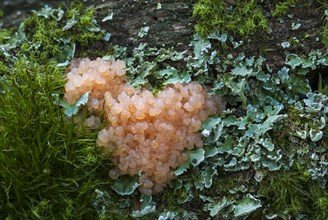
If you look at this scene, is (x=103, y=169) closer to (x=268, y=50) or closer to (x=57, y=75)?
(x=57, y=75)

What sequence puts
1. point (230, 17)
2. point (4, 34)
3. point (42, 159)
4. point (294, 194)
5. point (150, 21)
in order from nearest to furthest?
point (42, 159) < point (294, 194) < point (230, 17) < point (150, 21) < point (4, 34)

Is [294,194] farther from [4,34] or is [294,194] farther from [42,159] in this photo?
[4,34]

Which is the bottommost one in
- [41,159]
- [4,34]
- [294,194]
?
[294,194]

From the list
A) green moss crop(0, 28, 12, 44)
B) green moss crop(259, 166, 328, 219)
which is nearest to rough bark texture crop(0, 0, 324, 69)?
green moss crop(0, 28, 12, 44)

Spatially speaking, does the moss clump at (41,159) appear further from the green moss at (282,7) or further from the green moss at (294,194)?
the green moss at (282,7)

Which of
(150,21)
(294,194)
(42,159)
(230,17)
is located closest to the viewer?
(42,159)

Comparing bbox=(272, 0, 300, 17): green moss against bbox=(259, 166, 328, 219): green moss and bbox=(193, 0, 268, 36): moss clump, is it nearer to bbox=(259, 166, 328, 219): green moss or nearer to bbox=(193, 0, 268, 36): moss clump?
bbox=(193, 0, 268, 36): moss clump

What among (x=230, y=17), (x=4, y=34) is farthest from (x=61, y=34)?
(x=230, y=17)

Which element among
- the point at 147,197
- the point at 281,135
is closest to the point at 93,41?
the point at 147,197
